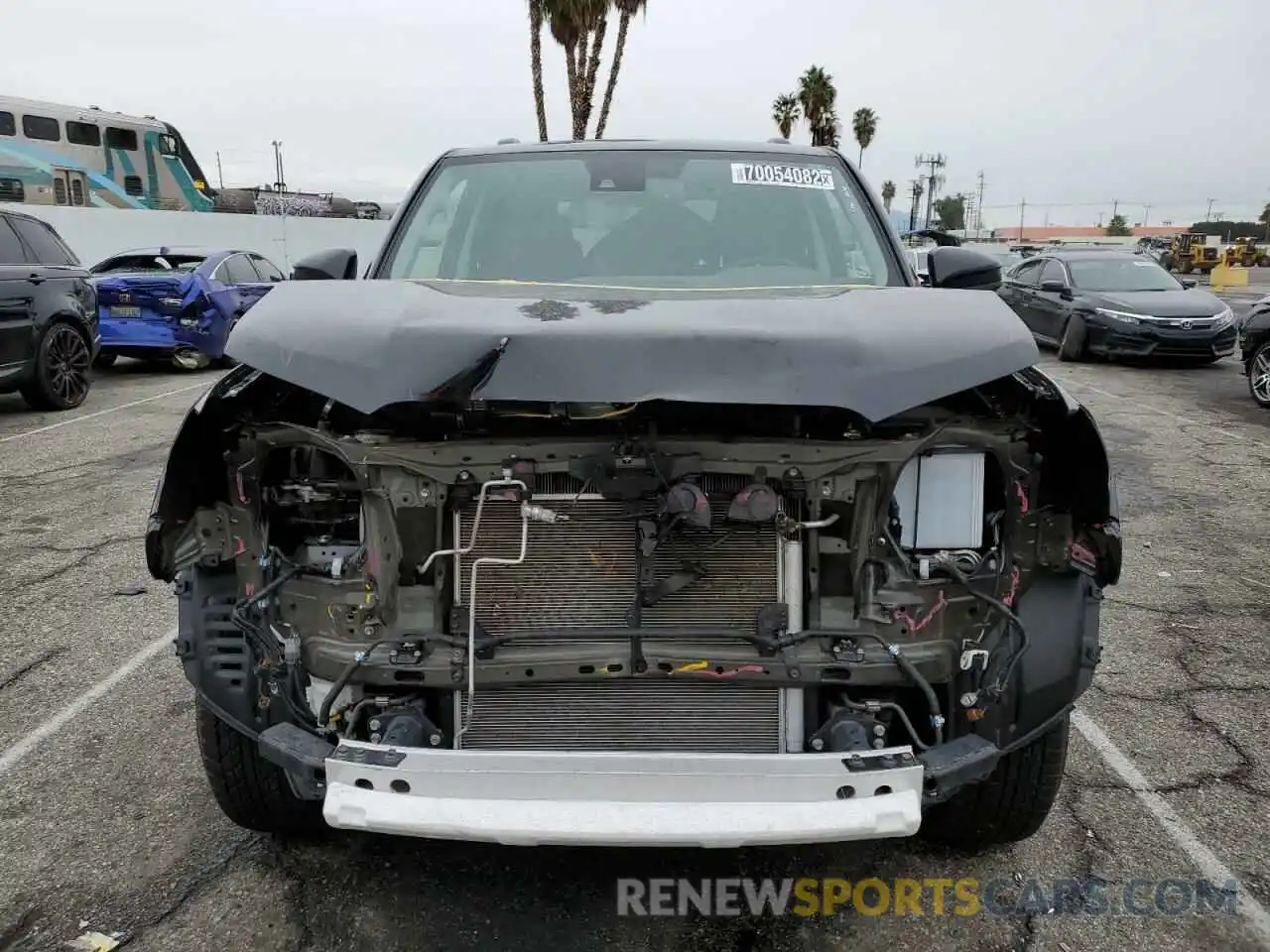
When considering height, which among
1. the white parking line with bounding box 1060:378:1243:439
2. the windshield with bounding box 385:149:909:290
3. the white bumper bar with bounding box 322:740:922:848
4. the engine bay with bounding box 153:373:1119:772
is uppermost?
the windshield with bounding box 385:149:909:290

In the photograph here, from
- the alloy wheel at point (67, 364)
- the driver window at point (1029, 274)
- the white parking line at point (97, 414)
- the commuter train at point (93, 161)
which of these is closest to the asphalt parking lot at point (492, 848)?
the white parking line at point (97, 414)

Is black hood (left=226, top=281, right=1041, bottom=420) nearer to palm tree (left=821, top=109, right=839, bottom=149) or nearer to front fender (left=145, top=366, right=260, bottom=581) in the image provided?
front fender (left=145, top=366, right=260, bottom=581)

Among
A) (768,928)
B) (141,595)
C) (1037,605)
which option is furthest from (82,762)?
(1037,605)

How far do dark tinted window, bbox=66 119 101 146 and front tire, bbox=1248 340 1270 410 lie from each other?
2270cm

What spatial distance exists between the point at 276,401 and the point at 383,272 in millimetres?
1119

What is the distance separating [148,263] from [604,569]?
12.8m

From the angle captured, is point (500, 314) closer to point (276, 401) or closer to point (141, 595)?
point (276, 401)

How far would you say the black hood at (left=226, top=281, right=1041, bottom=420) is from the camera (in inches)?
77.0

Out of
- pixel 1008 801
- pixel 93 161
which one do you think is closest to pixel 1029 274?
pixel 1008 801

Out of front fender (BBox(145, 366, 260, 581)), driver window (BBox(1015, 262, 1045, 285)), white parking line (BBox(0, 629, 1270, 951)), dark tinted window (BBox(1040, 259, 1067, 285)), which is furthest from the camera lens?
driver window (BBox(1015, 262, 1045, 285))

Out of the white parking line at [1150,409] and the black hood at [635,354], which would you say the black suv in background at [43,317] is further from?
the white parking line at [1150,409]

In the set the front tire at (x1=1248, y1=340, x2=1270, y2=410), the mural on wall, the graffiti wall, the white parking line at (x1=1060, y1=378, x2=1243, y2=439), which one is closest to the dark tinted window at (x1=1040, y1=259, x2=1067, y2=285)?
the white parking line at (x1=1060, y1=378, x2=1243, y2=439)

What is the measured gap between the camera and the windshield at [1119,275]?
535 inches

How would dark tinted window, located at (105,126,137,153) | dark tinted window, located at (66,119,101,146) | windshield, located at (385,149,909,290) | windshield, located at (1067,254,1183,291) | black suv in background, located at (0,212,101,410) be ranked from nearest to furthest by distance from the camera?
windshield, located at (385,149,909,290) < black suv in background, located at (0,212,101,410) < windshield, located at (1067,254,1183,291) < dark tinted window, located at (66,119,101,146) < dark tinted window, located at (105,126,137,153)
